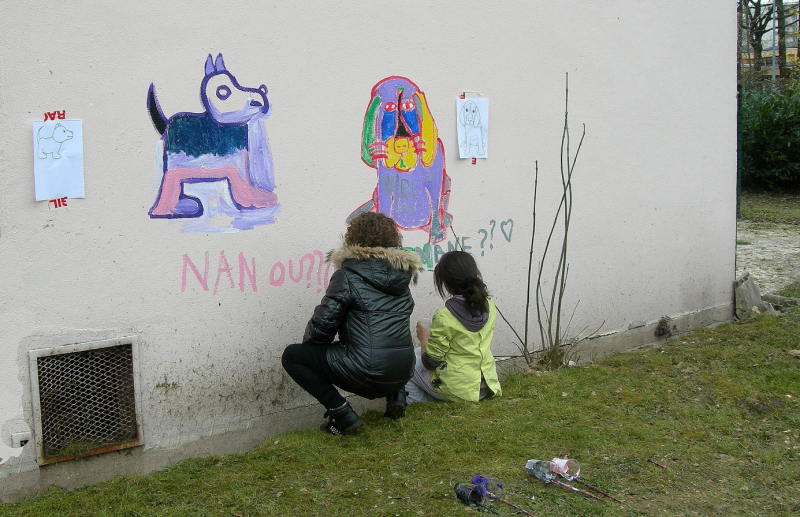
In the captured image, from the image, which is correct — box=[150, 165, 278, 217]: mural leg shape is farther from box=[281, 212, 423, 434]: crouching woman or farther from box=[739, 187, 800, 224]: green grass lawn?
box=[739, 187, 800, 224]: green grass lawn

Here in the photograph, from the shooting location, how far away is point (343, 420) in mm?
3740

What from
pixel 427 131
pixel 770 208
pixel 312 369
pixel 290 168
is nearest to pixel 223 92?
pixel 290 168

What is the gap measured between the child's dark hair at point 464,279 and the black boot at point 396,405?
0.67m

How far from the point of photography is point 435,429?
3.84m

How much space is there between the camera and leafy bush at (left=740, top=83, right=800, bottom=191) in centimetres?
1503

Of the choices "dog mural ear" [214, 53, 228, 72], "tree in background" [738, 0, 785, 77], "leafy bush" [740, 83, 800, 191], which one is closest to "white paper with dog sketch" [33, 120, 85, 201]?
"dog mural ear" [214, 53, 228, 72]

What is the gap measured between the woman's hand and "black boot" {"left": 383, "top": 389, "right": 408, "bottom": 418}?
0.40 metres

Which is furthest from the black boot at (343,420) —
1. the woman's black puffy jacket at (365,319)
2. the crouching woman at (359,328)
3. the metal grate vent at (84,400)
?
the metal grate vent at (84,400)

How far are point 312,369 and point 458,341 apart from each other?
37.6 inches

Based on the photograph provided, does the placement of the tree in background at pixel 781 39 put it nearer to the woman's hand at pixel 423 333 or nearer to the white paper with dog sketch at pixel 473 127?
the white paper with dog sketch at pixel 473 127

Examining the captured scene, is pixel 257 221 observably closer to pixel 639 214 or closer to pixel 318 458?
pixel 318 458

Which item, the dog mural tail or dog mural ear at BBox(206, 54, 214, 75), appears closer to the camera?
the dog mural tail

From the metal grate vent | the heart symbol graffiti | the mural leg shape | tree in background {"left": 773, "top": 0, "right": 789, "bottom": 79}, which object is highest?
tree in background {"left": 773, "top": 0, "right": 789, "bottom": 79}

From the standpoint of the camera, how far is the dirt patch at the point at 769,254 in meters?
8.09
